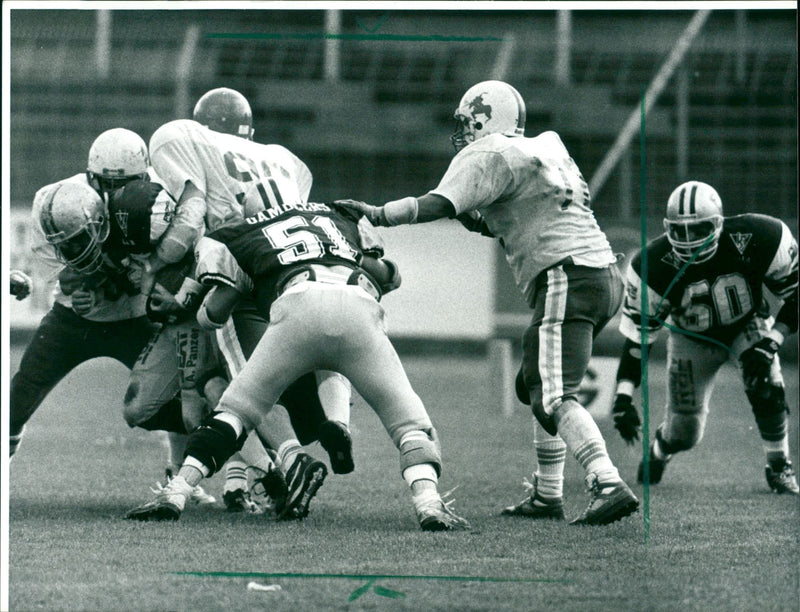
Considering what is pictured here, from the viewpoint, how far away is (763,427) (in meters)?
5.55

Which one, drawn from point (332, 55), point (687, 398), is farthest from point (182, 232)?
point (332, 55)

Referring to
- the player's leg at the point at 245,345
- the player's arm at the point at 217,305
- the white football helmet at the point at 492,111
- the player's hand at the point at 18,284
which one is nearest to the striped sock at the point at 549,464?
the player's leg at the point at 245,345

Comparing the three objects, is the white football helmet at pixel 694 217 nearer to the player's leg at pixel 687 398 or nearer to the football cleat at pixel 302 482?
the player's leg at pixel 687 398

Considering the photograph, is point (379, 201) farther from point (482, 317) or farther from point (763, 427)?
point (763, 427)

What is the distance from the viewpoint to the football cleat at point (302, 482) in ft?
13.0

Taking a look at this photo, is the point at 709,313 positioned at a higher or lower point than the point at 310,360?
lower

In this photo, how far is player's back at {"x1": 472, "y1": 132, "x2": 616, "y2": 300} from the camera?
412 cm

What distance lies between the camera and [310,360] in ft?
12.5

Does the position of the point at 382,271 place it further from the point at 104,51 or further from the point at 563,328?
the point at 104,51

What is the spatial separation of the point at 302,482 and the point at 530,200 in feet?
3.94

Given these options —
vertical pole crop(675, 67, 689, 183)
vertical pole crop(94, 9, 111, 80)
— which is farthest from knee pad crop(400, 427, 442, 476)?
vertical pole crop(675, 67, 689, 183)

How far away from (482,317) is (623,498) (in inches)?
338

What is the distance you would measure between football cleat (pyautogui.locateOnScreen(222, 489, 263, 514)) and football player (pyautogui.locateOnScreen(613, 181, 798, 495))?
1.55 m
